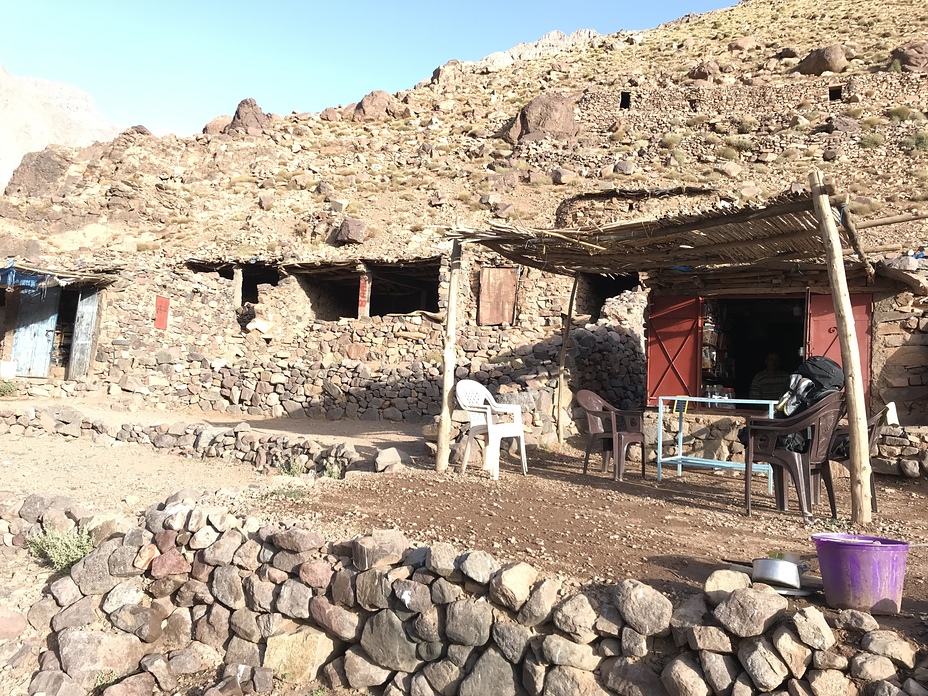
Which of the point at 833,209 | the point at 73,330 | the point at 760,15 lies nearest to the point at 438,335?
the point at 73,330

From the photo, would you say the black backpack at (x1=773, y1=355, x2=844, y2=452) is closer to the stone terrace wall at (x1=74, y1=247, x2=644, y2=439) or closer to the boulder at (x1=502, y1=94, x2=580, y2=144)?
the stone terrace wall at (x1=74, y1=247, x2=644, y2=439)

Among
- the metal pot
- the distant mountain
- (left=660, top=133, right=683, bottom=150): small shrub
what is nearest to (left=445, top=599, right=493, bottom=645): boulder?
the metal pot

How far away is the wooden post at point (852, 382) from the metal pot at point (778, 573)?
5.88ft

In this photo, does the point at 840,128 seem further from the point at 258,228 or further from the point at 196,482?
the point at 196,482

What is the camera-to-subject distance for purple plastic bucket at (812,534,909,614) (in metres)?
2.88

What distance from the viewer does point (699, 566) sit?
12.4 feet

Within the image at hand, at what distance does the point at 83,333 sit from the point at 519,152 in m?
17.8

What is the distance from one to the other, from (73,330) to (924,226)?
2157cm

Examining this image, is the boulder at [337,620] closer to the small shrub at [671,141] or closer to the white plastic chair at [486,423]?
the white plastic chair at [486,423]

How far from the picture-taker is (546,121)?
27.1 metres

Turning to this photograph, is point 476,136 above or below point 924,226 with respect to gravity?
above

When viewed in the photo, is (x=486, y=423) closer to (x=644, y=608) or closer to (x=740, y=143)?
(x=644, y=608)

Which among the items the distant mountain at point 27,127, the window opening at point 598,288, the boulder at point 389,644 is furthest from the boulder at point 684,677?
the distant mountain at point 27,127

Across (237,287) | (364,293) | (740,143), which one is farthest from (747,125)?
(237,287)
